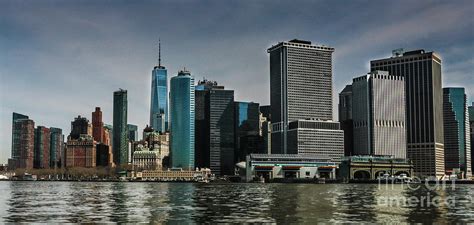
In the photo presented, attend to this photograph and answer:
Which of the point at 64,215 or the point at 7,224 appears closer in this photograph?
the point at 7,224

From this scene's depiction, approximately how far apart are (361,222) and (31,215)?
4294 centimetres

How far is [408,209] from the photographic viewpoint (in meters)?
86.3

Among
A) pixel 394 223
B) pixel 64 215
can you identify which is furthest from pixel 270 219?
pixel 64 215

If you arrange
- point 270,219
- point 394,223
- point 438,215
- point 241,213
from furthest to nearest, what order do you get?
point 241,213, point 438,215, point 270,219, point 394,223

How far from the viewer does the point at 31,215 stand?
264ft

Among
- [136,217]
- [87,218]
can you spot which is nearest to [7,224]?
[87,218]

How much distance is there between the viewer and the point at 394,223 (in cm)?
6781

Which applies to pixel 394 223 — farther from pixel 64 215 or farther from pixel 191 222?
pixel 64 215

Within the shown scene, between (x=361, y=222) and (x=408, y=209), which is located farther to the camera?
(x=408, y=209)

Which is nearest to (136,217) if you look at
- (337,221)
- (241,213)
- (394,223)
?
(241,213)

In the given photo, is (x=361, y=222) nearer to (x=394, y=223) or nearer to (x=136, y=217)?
(x=394, y=223)

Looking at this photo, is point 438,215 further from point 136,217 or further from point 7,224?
point 7,224

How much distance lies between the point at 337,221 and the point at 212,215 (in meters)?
17.9

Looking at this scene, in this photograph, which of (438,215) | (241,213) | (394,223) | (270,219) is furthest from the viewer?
(241,213)
